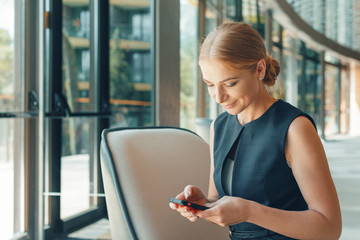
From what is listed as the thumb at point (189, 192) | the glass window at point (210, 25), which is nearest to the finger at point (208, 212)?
the thumb at point (189, 192)

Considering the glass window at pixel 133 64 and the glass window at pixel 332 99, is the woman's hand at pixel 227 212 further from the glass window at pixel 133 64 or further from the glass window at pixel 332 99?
the glass window at pixel 332 99

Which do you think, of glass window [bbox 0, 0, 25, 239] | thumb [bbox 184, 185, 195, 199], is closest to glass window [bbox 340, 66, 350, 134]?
glass window [bbox 0, 0, 25, 239]

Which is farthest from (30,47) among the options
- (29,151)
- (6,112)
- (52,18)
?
(29,151)

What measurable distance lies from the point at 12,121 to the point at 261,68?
6.60ft

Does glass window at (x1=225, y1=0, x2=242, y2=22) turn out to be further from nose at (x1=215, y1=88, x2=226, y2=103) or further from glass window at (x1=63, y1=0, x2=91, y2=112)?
nose at (x1=215, y1=88, x2=226, y2=103)

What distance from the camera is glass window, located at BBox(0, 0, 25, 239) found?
2.56 metres

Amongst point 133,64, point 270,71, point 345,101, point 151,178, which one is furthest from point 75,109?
point 345,101

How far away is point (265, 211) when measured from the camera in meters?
1.03

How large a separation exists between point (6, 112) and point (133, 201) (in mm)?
1560

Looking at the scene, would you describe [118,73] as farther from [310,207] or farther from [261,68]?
[310,207]

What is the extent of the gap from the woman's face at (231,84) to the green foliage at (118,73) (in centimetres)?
276

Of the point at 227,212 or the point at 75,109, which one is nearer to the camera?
the point at 227,212

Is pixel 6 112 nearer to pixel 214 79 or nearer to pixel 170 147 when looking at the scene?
pixel 170 147

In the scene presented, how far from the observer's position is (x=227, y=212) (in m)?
0.96
